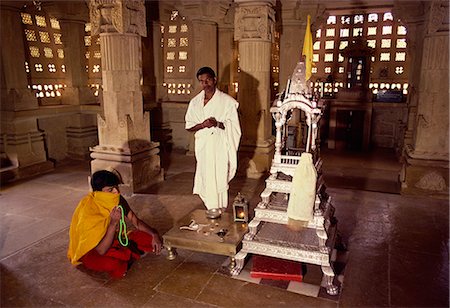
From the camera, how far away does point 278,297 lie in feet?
11.6

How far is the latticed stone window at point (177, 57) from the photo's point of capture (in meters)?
11.9

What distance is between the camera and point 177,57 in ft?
39.3

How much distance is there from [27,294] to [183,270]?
1.59 m

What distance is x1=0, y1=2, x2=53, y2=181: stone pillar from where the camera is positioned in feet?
26.1

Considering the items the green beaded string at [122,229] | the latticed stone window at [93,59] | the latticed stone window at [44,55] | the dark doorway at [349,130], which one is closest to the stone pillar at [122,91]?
the green beaded string at [122,229]

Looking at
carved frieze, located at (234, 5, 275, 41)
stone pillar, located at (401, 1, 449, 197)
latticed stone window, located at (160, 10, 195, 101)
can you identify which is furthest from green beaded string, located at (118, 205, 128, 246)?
latticed stone window, located at (160, 10, 195, 101)

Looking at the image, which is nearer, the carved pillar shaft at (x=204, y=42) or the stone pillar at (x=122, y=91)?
the stone pillar at (x=122, y=91)

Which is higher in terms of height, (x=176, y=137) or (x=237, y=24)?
(x=237, y=24)

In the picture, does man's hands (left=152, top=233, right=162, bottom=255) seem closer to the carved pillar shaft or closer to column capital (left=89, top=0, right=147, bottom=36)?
column capital (left=89, top=0, right=147, bottom=36)

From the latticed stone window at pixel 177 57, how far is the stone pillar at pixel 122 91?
16.3 feet

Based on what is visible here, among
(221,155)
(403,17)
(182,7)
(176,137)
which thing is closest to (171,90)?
(176,137)

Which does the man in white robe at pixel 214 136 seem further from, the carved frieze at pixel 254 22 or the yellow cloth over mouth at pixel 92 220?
the carved frieze at pixel 254 22

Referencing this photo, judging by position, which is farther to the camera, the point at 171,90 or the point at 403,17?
the point at 171,90

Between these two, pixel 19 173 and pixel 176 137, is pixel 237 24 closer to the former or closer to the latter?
pixel 176 137
